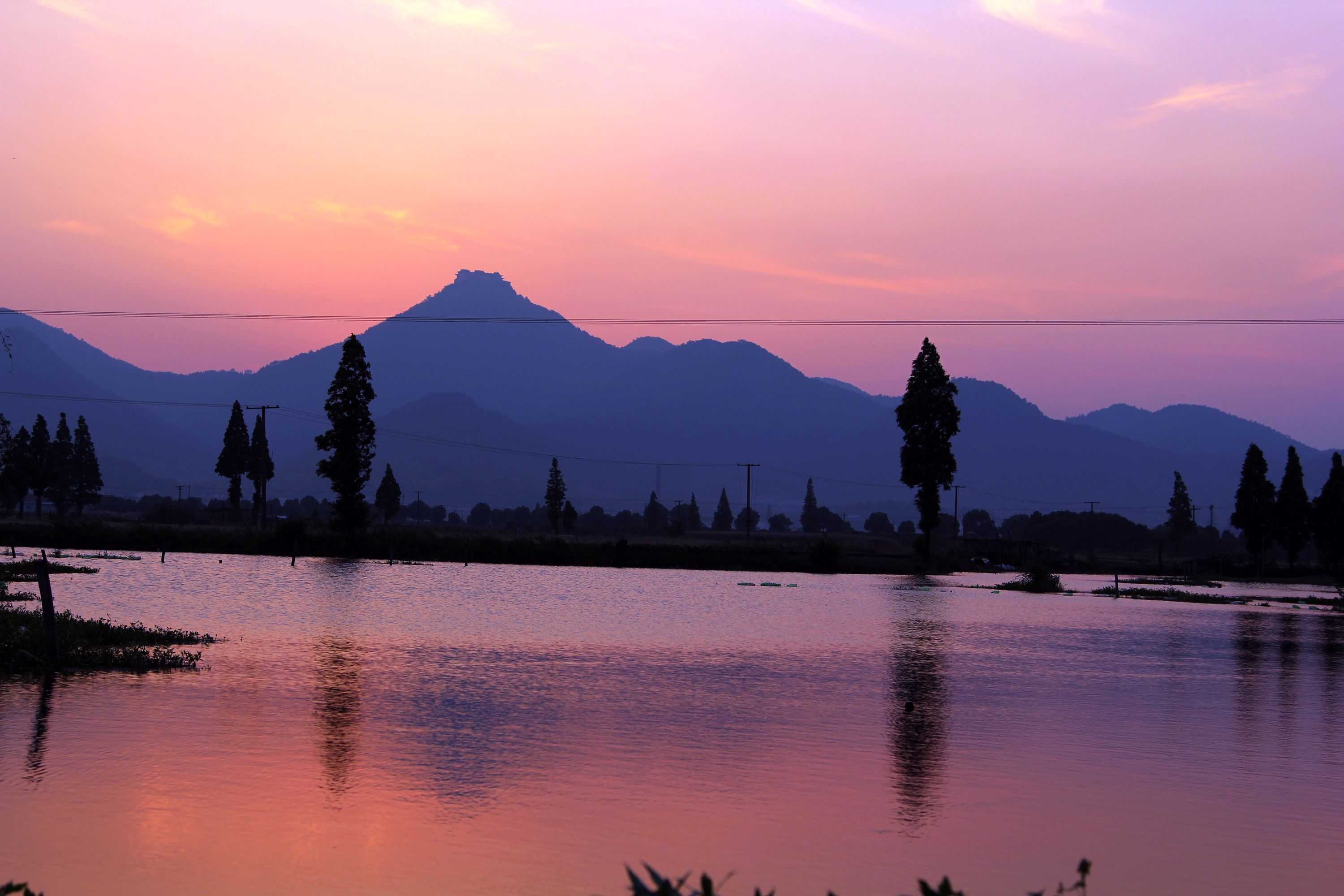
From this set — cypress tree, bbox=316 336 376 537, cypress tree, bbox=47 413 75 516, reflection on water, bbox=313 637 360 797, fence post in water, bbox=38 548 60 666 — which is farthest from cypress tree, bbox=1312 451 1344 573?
cypress tree, bbox=47 413 75 516

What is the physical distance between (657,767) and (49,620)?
17.1 meters

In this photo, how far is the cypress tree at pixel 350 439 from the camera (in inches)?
4018

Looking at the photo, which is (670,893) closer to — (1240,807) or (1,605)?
(1240,807)

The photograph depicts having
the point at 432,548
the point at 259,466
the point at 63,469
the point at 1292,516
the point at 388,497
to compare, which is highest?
the point at 259,466

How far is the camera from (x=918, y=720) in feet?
85.8

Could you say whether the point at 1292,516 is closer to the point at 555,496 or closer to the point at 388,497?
the point at 555,496

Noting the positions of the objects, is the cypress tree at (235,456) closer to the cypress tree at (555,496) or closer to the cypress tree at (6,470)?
the cypress tree at (6,470)

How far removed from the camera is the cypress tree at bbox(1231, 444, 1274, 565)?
13475cm

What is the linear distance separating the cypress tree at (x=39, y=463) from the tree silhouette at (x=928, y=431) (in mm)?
97258

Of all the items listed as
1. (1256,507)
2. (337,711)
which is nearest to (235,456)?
(1256,507)

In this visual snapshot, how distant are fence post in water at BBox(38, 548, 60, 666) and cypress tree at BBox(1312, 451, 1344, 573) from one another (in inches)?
4918

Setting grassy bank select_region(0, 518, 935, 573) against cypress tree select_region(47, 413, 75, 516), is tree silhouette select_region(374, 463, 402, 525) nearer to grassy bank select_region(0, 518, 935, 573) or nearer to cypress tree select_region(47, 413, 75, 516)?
cypress tree select_region(47, 413, 75, 516)

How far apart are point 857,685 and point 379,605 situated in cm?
2831

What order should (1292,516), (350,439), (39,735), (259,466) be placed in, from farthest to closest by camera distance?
(259,466) → (1292,516) → (350,439) → (39,735)
